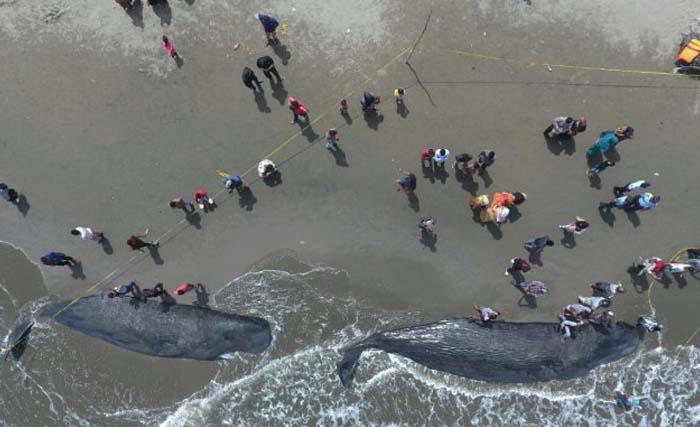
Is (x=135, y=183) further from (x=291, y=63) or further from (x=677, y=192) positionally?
(x=677, y=192)

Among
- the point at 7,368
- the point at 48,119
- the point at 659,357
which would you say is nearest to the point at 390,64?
the point at 48,119

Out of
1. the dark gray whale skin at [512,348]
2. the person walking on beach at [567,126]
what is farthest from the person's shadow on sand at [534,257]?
the person walking on beach at [567,126]

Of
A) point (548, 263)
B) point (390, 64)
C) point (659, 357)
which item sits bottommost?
point (659, 357)

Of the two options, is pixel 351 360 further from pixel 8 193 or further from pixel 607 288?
pixel 8 193

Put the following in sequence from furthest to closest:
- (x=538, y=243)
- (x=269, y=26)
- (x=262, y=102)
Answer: (x=262, y=102), (x=269, y=26), (x=538, y=243)

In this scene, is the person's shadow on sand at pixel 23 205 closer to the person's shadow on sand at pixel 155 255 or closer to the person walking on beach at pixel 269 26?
the person's shadow on sand at pixel 155 255

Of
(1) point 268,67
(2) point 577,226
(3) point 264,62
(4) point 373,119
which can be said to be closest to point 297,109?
(1) point 268,67
